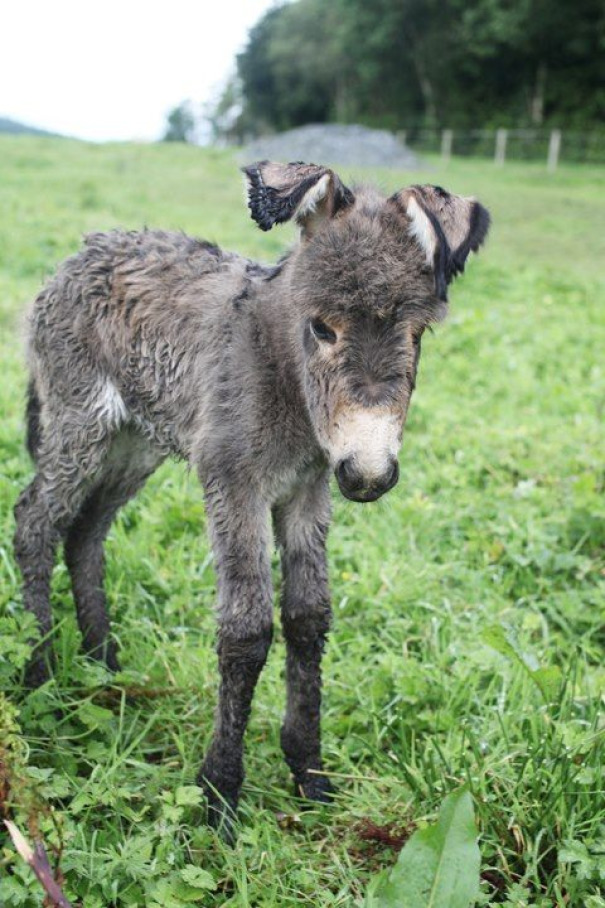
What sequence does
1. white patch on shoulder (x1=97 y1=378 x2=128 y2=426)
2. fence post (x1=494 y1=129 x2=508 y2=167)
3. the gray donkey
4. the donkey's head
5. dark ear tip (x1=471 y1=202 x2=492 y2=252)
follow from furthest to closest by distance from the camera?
1. fence post (x1=494 y1=129 x2=508 y2=167)
2. white patch on shoulder (x1=97 y1=378 x2=128 y2=426)
3. dark ear tip (x1=471 y1=202 x2=492 y2=252)
4. the gray donkey
5. the donkey's head

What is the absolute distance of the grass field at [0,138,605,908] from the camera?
272cm

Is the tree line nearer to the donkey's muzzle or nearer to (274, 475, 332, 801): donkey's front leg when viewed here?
(274, 475, 332, 801): donkey's front leg

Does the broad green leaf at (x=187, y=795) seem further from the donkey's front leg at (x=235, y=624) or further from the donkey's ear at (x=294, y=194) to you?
the donkey's ear at (x=294, y=194)

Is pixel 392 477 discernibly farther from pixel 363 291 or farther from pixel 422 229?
pixel 422 229

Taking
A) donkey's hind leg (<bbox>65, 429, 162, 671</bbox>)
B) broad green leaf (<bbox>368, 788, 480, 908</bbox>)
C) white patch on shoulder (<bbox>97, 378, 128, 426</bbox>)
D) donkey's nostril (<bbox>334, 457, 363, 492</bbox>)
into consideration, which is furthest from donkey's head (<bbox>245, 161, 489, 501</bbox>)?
donkey's hind leg (<bbox>65, 429, 162, 671</bbox>)

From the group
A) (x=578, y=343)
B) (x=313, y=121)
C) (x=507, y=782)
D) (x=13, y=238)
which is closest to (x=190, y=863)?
(x=507, y=782)

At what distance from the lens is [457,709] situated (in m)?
3.57

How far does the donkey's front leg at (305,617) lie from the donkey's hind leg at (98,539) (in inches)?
33.2

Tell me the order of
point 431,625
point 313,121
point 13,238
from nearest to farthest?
point 431,625 → point 13,238 → point 313,121

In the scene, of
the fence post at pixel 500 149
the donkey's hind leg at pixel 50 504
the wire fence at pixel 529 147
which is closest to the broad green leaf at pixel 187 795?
the donkey's hind leg at pixel 50 504

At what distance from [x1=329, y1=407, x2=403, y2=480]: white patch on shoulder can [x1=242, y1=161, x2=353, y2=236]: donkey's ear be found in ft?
2.04

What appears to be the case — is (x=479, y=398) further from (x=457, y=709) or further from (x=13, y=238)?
(x=13, y=238)

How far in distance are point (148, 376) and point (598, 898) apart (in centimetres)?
229

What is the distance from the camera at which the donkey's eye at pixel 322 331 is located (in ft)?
8.55
